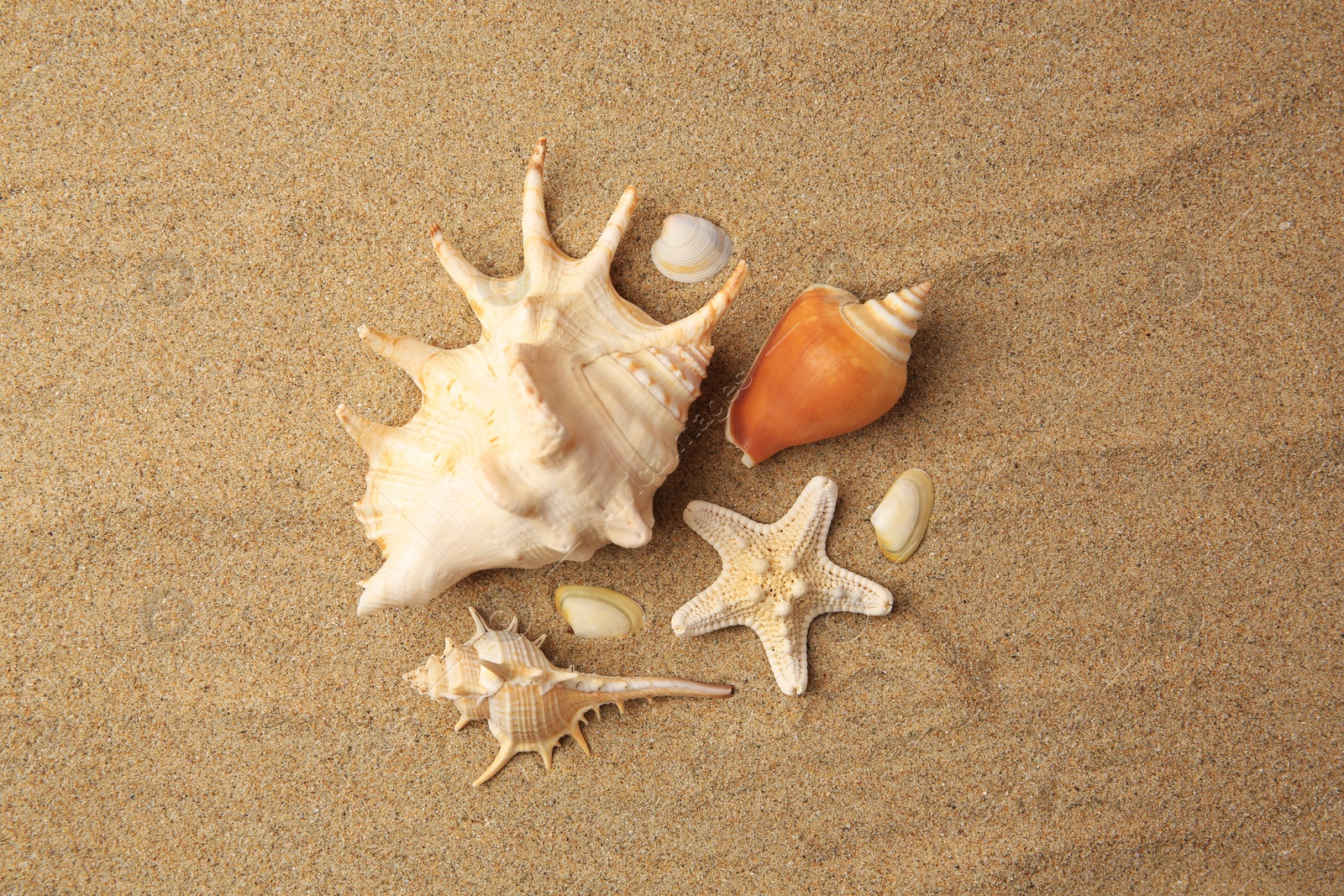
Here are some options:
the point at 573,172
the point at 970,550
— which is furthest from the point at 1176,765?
the point at 573,172

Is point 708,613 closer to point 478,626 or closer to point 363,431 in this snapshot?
point 478,626

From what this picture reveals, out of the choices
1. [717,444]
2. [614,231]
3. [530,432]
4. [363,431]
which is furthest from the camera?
[717,444]

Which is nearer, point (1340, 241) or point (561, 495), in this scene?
point (561, 495)

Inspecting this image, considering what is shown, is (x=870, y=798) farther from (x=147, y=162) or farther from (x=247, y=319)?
(x=147, y=162)

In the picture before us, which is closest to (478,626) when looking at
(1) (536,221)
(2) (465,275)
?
(2) (465,275)

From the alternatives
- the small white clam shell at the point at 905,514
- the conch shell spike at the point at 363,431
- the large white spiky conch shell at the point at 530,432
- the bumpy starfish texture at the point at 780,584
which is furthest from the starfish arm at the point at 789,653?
the conch shell spike at the point at 363,431

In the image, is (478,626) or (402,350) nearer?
(402,350)
